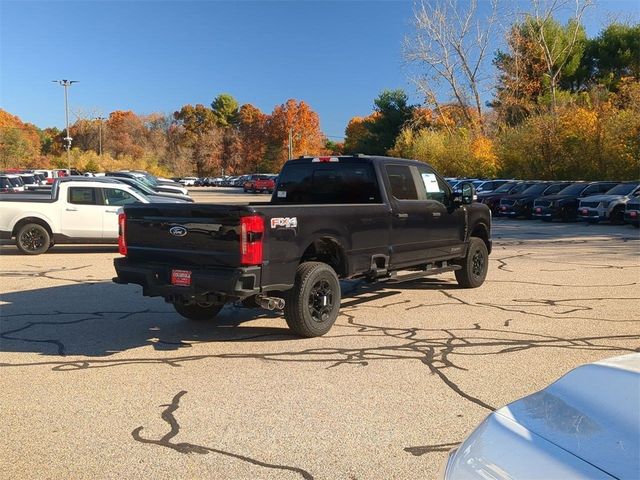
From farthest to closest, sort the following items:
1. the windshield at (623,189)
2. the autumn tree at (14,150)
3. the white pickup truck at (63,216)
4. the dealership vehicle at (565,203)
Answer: the autumn tree at (14,150) → the dealership vehicle at (565,203) → the windshield at (623,189) → the white pickup truck at (63,216)

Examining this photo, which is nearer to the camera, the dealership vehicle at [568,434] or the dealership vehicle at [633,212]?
the dealership vehicle at [568,434]

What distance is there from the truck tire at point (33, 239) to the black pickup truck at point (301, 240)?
7983 millimetres

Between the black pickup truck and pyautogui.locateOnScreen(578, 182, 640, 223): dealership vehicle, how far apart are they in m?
16.8

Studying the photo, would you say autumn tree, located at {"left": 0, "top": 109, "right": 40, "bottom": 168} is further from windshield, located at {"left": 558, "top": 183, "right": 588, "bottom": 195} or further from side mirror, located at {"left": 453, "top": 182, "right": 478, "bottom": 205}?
side mirror, located at {"left": 453, "top": 182, "right": 478, "bottom": 205}

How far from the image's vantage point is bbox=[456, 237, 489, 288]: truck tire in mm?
10117

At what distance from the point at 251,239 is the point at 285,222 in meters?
0.51

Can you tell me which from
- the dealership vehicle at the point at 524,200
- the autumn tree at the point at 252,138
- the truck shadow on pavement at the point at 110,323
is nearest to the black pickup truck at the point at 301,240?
the truck shadow on pavement at the point at 110,323

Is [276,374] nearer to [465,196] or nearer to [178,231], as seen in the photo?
[178,231]

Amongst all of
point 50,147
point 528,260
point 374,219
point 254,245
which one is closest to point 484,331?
point 374,219

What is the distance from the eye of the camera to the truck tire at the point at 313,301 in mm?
6785

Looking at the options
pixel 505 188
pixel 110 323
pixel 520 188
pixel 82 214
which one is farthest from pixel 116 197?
pixel 505 188

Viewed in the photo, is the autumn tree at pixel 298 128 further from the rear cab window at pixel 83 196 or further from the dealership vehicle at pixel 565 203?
the rear cab window at pixel 83 196

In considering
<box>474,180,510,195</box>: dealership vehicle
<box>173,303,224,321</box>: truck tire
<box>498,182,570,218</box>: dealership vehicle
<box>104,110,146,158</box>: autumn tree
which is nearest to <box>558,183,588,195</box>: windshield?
<box>498,182,570,218</box>: dealership vehicle

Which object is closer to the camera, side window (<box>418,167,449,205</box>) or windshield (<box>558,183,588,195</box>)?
side window (<box>418,167,449,205</box>)
